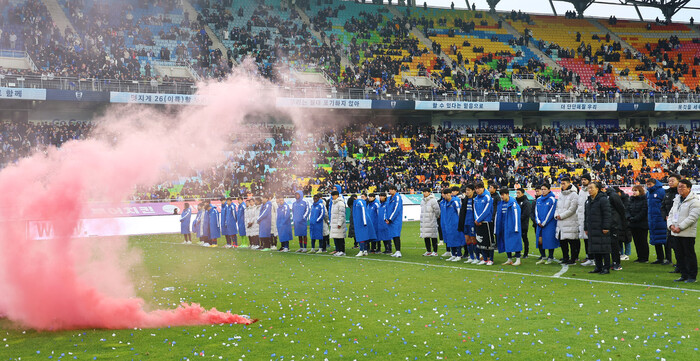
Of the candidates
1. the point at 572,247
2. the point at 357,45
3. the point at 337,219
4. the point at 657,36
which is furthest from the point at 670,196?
the point at 657,36

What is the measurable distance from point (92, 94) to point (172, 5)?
1278 centimetres

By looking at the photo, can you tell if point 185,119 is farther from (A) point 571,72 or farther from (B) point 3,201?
(A) point 571,72

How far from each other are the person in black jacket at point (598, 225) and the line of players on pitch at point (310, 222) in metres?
6.38

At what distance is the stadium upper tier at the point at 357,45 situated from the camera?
41.6 m

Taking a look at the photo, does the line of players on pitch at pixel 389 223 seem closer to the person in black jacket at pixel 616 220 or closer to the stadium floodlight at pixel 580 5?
the person in black jacket at pixel 616 220

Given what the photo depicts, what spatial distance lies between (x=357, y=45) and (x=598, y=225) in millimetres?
40150

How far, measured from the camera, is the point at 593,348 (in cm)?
779

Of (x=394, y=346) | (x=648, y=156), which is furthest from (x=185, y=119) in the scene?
(x=648, y=156)

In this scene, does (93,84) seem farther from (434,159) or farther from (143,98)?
(434,159)

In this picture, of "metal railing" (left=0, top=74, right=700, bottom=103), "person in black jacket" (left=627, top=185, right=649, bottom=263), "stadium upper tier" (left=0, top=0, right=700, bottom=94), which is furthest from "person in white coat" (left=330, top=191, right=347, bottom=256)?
"stadium upper tier" (left=0, top=0, right=700, bottom=94)

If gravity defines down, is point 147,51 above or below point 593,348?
above

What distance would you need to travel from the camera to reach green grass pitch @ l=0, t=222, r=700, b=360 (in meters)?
7.94

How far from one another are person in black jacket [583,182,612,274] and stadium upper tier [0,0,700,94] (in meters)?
30.3

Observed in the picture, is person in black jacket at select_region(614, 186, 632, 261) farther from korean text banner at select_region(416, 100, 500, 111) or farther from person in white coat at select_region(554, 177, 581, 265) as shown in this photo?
korean text banner at select_region(416, 100, 500, 111)
